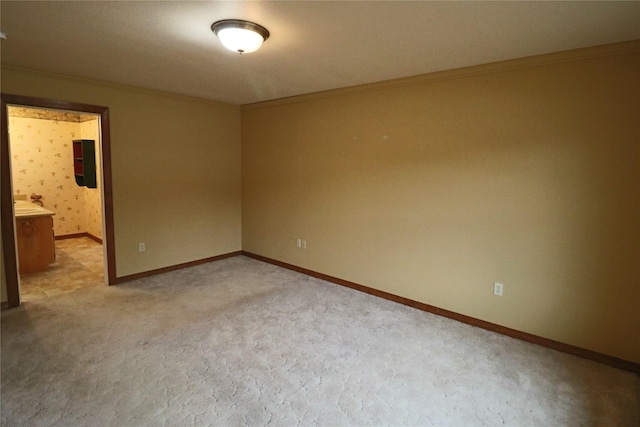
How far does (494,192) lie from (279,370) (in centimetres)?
228

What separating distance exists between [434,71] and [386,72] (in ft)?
1.42

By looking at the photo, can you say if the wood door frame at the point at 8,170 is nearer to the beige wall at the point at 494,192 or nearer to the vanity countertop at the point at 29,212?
the vanity countertop at the point at 29,212

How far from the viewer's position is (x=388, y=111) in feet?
12.1

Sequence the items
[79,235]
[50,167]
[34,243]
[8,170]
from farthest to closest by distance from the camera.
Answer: [79,235], [50,167], [34,243], [8,170]

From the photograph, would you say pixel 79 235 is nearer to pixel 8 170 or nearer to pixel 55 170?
pixel 55 170

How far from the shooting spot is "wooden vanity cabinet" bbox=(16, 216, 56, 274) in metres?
4.58

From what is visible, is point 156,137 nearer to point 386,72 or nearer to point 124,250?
point 124,250

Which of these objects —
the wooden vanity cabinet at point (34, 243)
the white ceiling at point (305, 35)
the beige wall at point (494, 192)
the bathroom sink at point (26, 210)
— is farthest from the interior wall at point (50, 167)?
the beige wall at point (494, 192)

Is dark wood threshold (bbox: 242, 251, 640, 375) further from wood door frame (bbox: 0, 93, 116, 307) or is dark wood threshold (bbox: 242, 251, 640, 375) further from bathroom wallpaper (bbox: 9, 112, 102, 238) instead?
bathroom wallpaper (bbox: 9, 112, 102, 238)

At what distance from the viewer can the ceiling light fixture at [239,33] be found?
216cm

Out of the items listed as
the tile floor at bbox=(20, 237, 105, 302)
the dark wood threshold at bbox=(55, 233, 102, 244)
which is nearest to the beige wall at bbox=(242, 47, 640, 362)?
the tile floor at bbox=(20, 237, 105, 302)

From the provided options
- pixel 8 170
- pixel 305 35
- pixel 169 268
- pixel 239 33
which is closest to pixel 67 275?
pixel 169 268

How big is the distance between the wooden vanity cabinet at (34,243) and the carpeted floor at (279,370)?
4.48ft

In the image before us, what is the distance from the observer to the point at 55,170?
20.8 feet
